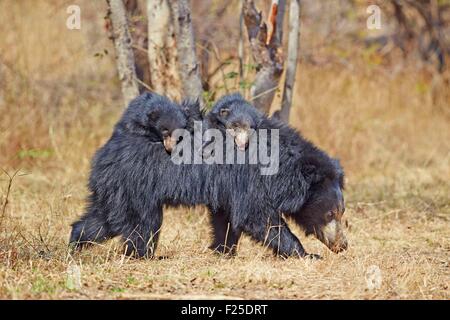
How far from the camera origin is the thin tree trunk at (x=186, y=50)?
21.1 ft

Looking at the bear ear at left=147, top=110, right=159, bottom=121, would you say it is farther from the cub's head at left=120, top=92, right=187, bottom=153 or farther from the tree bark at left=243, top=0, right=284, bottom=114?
the tree bark at left=243, top=0, right=284, bottom=114

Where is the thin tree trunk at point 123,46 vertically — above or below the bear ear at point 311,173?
above

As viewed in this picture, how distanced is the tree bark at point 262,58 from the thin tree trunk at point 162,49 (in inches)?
26.8

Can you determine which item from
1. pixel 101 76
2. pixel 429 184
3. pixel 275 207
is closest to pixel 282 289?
pixel 275 207

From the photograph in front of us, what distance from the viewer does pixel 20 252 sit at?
5.05m

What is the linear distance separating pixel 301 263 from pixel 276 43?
2.55 meters

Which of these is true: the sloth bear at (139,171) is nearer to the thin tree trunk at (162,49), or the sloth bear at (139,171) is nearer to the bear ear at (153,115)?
the bear ear at (153,115)

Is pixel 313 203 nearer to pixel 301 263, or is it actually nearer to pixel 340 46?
pixel 301 263

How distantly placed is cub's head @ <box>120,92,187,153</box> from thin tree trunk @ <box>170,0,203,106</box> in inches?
40.4

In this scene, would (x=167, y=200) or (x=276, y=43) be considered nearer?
(x=167, y=200)

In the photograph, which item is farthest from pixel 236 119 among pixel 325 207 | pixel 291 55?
pixel 291 55

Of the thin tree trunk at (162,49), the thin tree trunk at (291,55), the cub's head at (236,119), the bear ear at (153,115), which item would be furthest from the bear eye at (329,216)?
the thin tree trunk at (162,49)

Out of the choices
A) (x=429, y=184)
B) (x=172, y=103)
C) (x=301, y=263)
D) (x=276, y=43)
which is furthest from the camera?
(x=429, y=184)

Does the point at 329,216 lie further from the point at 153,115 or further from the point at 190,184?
the point at 153,115
